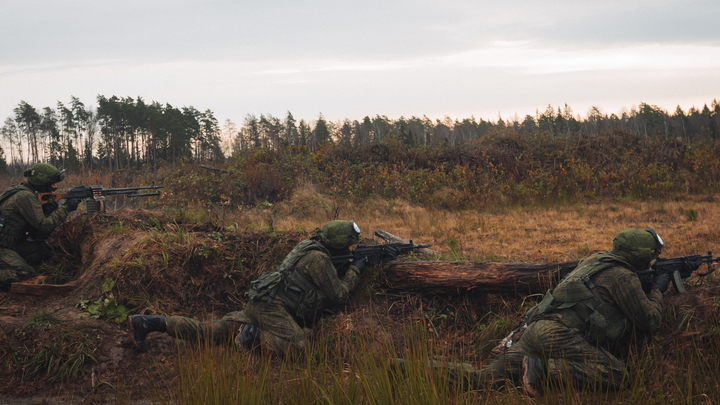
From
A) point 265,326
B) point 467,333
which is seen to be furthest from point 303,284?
point 467,333

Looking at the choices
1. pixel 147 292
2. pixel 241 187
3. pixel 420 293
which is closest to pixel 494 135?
pixel 241 187

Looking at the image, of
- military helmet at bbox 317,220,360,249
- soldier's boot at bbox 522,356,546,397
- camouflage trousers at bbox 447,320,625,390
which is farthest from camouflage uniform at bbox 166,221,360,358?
soldier's boot at bbox 522,356,546,397

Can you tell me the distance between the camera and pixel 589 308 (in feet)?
14.0

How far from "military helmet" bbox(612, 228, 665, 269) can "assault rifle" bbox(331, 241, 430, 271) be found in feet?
6.61

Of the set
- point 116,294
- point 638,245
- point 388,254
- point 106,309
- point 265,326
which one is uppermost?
point 638,245

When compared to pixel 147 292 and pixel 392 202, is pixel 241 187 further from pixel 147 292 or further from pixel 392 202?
pixel 147 292

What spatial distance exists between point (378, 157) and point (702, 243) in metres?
10.6

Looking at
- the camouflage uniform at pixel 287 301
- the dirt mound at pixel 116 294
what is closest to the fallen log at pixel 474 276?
the camouflage uniform at pixel 287 301

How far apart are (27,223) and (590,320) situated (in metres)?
6.78

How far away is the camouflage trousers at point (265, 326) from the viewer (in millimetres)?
5070

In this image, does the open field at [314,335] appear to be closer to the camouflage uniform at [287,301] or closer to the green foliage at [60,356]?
→ the green foliage at [60,356]

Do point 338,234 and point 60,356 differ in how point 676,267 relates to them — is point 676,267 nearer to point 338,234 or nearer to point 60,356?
point 338,234

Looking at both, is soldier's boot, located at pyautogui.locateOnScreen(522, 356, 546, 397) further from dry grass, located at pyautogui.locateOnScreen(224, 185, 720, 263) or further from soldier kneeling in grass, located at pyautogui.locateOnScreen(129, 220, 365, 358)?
dry grass, located at pyautogui.locateOnScreen(224, 185, 720, 263)

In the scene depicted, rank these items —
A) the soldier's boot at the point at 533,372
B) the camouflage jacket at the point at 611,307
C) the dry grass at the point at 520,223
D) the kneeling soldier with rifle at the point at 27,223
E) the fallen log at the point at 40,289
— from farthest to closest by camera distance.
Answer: the dry grass at the point at 520,223
the kneeling soldier with rifle at the point at 27,223
the fallen log at the point at 40,289
the camouflage jacket at the point at 611,307
the soldier's boot at the point at 533,372
